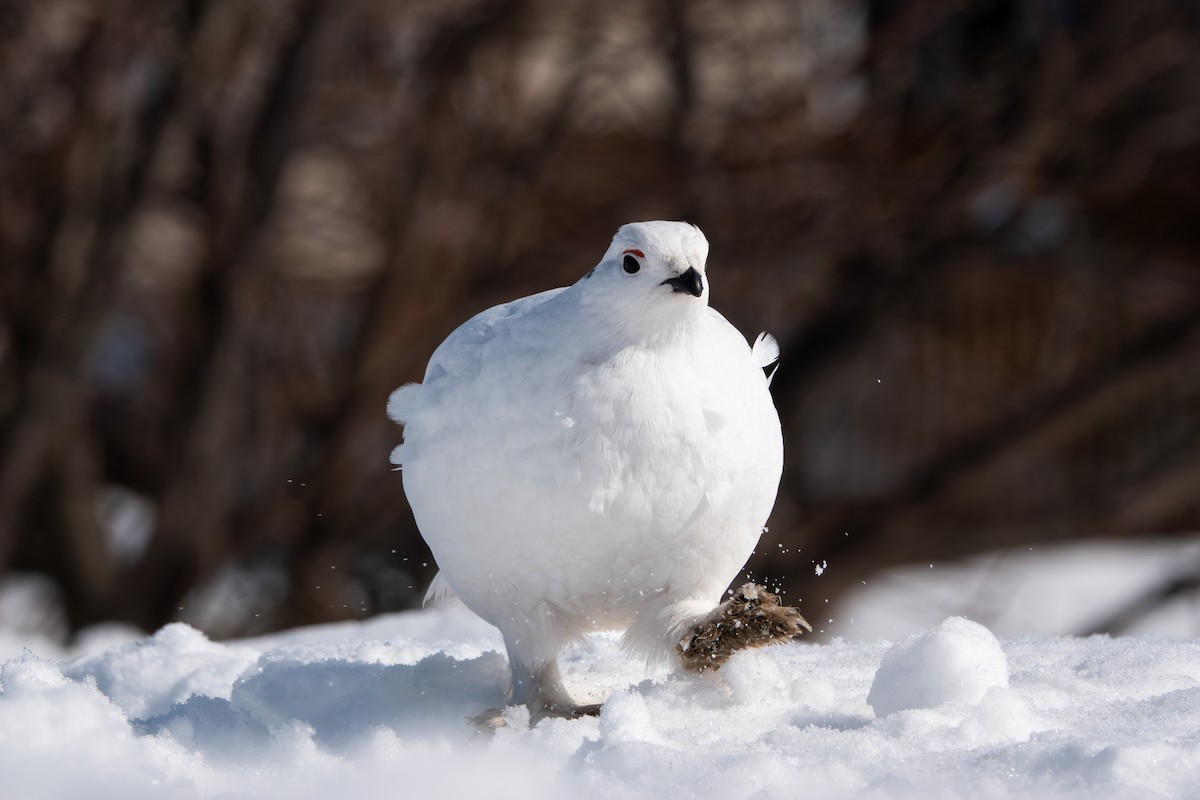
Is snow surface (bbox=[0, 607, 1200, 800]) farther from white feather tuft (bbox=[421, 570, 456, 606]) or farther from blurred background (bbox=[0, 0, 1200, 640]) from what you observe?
blurred background (bbox=[0, 0, 1200, 640])

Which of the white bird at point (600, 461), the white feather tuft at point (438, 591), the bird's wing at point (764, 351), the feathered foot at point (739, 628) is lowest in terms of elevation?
the white feather tuft at point (438, 591)

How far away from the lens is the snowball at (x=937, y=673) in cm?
194

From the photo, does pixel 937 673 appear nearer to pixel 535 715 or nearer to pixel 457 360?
pixel 535 715

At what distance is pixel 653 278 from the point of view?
2.06 m

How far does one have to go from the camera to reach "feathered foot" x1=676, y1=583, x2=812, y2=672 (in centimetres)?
205

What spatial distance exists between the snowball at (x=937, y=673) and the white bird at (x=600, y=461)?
1.13 feet

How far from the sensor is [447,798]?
1.74 m

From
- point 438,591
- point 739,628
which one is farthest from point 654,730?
point 438,591

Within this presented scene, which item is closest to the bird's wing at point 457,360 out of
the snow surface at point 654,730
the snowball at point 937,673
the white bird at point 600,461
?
the white bird at point 600,461

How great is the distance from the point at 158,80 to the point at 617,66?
2231 mm

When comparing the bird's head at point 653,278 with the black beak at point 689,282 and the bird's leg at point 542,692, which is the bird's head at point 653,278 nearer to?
the black beak at point 689,282

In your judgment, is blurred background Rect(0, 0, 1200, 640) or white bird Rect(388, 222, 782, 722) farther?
blurred background Rect(0, 0, 1200, 640)

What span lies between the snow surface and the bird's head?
1.91ft

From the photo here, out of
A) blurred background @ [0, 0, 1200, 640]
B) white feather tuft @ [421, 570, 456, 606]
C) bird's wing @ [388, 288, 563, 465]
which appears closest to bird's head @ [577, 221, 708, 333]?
bird's wing @ [388, 288, 563, 465]
